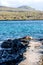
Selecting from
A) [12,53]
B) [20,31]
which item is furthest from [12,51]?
[20,31]

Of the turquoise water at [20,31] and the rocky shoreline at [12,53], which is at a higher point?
the rocky shoreline at [12,53]

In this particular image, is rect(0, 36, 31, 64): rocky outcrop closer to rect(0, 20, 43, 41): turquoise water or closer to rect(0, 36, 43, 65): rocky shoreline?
rect(0, 36, 43, 65): rocky shoreline

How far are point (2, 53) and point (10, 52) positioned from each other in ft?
2.95

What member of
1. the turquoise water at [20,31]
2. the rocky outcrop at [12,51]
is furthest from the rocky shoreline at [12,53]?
the turquoise water at [20,31]

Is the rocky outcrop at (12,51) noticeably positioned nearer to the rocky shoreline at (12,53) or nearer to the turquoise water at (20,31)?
the rocky shoreline at (12,53)

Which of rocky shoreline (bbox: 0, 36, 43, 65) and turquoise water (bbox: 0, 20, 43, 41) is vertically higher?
rocky shoreline (bbox: 0, 36, 43, 65)

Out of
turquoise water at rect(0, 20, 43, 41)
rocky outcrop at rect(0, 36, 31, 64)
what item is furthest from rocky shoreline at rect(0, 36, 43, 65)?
turquoise water at rect(0, 20, 43, 41)

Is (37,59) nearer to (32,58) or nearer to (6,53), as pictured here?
(32,58)

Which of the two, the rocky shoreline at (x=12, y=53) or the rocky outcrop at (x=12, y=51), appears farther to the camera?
the rocky outcrop at (x=12, y=51)

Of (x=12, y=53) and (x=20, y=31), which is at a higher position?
(x=12, y=53)

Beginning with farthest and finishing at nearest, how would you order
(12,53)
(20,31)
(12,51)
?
(20,31)
(12,51)
(12,53)

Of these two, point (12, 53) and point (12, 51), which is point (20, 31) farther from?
point (12, 53)

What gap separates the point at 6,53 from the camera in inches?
1093

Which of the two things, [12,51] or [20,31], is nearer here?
[12,51]
